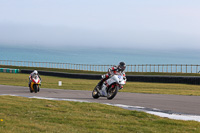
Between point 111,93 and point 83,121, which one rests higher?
point 111,93

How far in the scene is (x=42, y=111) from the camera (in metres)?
10.6

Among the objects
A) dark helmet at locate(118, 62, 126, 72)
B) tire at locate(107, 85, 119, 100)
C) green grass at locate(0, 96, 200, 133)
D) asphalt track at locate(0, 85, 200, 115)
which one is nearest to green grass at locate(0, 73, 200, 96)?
asphalt track at locate(0, 85, 200, 115)

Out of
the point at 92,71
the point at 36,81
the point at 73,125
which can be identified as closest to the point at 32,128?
the point at 73,125

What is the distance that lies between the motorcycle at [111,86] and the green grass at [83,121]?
10.6ft

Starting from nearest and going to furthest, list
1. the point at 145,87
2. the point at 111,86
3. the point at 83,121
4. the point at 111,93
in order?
the point at 83,121, the point at 111,86, the point at 111,93, the point at 145,87

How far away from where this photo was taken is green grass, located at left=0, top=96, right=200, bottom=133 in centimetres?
782

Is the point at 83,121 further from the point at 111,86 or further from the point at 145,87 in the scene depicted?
the point at 145,87

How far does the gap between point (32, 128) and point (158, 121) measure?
3.23 m

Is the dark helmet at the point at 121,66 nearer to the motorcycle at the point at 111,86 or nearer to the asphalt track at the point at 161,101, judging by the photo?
the motorcycle at the point at 111,86

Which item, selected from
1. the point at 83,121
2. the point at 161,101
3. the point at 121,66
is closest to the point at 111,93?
the point at 121,66

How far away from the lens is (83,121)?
8.86 metres

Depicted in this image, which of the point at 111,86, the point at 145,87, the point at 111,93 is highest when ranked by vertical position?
the point at 111,86

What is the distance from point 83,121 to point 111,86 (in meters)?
6.17

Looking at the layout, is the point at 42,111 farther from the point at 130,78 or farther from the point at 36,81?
the point at 130,78
